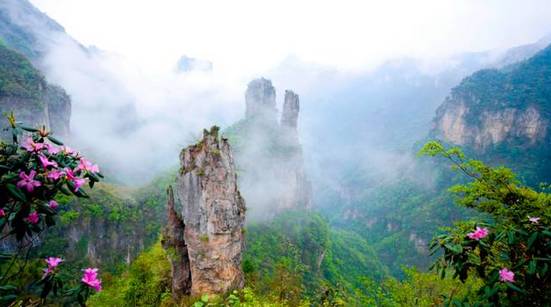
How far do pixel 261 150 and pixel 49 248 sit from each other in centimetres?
5072

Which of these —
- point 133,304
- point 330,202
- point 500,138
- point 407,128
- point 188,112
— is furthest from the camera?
point 188,112

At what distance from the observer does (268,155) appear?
3179 inches

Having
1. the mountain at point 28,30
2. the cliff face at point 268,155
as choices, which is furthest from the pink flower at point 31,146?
the mountain at point 28,30

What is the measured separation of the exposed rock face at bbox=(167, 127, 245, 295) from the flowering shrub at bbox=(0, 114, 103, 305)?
1419 cm

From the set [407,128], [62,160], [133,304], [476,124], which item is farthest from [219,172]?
[407,128]

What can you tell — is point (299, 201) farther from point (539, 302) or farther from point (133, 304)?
point (539, 302)

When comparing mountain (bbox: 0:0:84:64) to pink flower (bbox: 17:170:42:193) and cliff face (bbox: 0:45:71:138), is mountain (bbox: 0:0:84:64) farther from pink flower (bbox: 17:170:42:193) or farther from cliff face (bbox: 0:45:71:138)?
pink flower (bbox: 17:170:42:193)

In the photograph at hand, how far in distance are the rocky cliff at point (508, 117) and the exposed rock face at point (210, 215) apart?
7314 cm

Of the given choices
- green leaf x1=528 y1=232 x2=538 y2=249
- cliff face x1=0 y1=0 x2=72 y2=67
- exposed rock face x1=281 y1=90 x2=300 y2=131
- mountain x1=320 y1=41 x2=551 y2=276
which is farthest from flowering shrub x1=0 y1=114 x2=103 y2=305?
cliff face x1=0 y1=0 x2=72 y2=67

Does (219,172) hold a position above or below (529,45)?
below

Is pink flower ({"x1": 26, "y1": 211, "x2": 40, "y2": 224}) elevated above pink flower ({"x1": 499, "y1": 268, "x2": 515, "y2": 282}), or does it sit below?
above

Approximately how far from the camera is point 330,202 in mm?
Result: 147375

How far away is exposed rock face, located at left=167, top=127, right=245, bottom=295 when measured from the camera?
16.9 meters

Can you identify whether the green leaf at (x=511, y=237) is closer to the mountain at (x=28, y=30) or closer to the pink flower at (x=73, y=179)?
the pink flower at (x=73, y=179)
